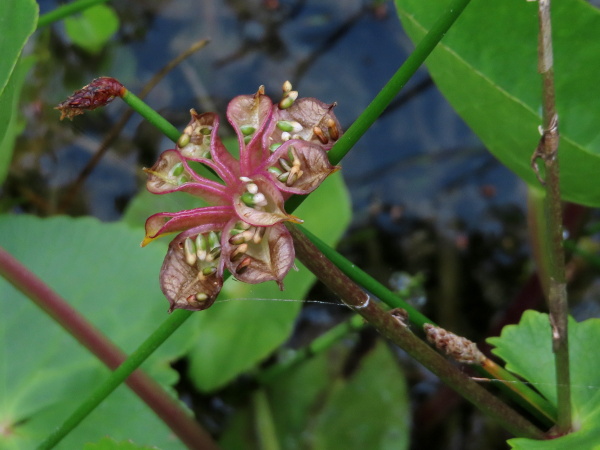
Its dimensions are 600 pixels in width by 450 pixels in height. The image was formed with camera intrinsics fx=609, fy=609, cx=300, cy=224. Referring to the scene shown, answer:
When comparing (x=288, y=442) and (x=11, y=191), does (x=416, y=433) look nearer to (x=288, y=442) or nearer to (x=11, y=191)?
(x=288, y=442)

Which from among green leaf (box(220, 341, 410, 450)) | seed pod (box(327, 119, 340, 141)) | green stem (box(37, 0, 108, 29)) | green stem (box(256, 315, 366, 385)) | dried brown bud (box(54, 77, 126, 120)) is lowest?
green leaf (box(220, 341, 410, 450))

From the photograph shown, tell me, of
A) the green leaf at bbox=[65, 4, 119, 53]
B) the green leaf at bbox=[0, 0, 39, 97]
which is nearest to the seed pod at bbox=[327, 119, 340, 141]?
the green leaf at bbox=[0, 0, 39, 97]

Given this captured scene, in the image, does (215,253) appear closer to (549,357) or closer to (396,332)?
(396,332)

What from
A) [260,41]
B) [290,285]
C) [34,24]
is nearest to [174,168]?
[34,24]

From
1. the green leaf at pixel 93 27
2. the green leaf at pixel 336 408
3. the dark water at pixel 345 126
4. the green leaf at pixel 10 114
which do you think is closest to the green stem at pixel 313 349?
the green leaf at pixel 336 408

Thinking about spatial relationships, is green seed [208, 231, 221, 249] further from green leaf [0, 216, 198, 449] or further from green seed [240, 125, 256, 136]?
green leaf [0, 216, 198, 449]
